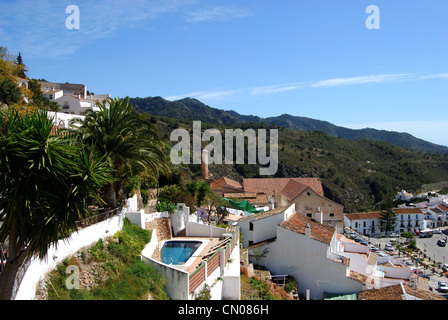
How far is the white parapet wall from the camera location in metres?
8.67

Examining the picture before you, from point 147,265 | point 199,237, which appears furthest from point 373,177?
point 147,265

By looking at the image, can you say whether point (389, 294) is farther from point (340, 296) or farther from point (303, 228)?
point (303, 228)

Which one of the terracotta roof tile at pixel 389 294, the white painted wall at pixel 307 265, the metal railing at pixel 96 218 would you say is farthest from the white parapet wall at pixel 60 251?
the terracotta roof tile at pixel 389 294

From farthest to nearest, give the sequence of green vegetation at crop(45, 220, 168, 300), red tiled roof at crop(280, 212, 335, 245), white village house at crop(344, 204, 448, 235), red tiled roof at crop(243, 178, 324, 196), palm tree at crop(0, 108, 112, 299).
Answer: white village house at crop(344, 204, 448, 235) < red tiled roof at crop(243, 178, 324, 196) < red tiled roof at crop(280, 212, 335, 245) < green vegetation at crop(45, 220, 168, 300) < palm tree at crop(0, 108, 112, 299)

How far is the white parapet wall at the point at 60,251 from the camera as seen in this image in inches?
341

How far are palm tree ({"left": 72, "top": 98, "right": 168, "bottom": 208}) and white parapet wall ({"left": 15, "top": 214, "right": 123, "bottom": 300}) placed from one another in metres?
1.93

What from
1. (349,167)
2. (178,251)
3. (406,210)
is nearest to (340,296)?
(178,251)

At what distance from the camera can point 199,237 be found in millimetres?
19266

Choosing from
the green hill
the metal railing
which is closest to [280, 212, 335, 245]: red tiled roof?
the metal railing

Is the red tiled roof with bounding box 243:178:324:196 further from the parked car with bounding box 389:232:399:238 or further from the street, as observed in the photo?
the parked car with bounding box 389:232:399:238

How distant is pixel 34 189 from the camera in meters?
8.80

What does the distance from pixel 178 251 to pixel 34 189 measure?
8988 millimetres

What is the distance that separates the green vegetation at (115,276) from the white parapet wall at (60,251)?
0.20 meters
